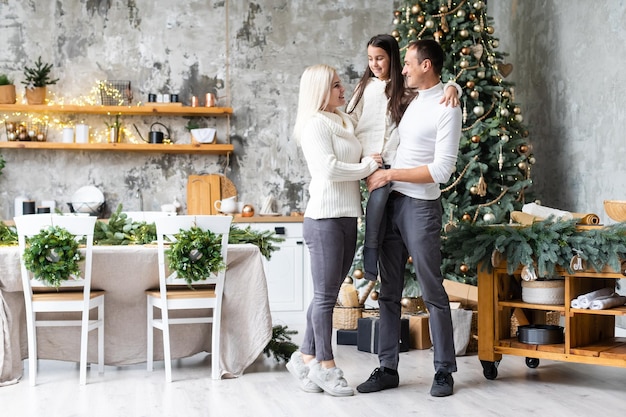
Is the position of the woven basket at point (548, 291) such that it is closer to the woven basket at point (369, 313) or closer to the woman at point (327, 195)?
the woman at point (327, 195)

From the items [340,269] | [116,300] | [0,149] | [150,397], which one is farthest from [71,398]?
[0,149]

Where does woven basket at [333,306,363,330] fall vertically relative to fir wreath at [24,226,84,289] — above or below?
below

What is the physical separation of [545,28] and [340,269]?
4172 mm

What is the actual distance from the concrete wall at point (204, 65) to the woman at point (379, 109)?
3.59 meters

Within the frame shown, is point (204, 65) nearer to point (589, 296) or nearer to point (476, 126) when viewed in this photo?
point (476, 126)

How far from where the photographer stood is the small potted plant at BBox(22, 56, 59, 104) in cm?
738

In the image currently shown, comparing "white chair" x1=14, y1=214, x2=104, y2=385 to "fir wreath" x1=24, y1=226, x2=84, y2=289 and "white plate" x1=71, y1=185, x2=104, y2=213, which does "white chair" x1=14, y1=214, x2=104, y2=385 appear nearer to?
"fir wreath" x1=24, y1=226, x2=84, y2=289

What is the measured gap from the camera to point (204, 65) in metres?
7.75

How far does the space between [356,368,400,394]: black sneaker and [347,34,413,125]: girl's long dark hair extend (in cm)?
126

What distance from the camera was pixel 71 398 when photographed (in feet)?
13.0

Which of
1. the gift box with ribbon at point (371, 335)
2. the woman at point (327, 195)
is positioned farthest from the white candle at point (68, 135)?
the woman at point (327, 195)

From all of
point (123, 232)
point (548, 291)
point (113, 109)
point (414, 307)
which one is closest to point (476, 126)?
point (414, 307)

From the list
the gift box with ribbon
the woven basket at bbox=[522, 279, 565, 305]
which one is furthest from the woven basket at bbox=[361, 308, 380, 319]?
the woven basket at bbox=[522, 279, 565, 305]

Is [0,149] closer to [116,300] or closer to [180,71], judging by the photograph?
[180,71]
